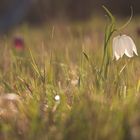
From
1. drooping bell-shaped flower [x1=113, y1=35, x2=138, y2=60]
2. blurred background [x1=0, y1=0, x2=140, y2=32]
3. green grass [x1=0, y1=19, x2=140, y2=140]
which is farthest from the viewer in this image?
blurred background [x1=0, y1=0, x2=140, y2=32]

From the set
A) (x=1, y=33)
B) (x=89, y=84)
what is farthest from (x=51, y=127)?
(x=1, y=33)

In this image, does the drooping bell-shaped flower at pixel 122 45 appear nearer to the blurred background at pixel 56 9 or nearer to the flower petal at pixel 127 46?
the flower petal at pixel 127 46

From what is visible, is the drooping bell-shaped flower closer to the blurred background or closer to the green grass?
the green grass

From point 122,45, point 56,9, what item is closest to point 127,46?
point 122,45

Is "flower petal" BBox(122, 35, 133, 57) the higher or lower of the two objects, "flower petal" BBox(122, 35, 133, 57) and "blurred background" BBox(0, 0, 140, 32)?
the lower

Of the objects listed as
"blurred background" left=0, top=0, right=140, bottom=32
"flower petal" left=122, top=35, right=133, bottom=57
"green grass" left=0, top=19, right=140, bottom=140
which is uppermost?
"blurred background" left=0, top=0, right=140, bottom=32

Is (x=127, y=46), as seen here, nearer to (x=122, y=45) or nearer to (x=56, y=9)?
(x=122, y=45)

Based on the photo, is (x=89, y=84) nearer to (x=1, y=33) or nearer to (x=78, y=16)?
(x=1, y=33)

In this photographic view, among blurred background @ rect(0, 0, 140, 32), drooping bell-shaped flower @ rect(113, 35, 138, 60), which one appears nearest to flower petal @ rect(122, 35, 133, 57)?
drooping bell-shaped flower @ rect(113, 35, 138, 60)
